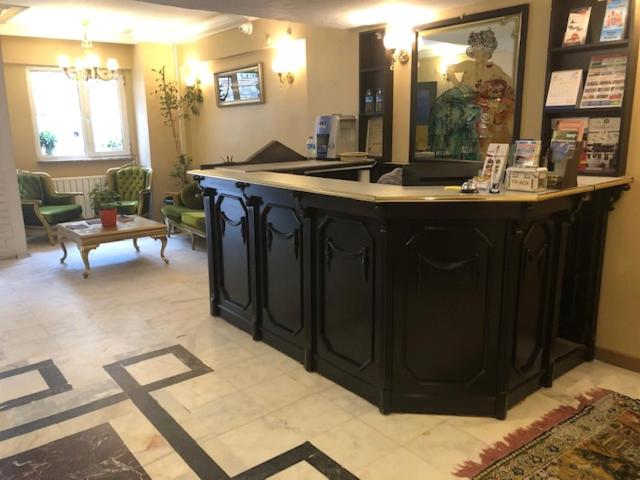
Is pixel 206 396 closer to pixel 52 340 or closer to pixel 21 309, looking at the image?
pixel 52 340

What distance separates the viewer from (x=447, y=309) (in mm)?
2617

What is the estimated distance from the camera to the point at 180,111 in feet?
26.3

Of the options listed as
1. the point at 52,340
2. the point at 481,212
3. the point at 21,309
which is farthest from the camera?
the point at 21,309

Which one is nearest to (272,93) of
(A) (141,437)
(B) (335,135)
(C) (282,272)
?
(B) (335,135)

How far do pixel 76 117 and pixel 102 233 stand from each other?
3386 millimetres

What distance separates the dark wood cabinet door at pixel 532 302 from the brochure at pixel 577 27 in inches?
47.5

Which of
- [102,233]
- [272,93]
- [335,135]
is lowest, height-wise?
[102,233]

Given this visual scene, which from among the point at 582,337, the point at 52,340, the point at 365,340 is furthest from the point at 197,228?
the point at 582,337

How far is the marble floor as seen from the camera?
2379 mm

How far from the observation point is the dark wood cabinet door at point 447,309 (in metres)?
2.52

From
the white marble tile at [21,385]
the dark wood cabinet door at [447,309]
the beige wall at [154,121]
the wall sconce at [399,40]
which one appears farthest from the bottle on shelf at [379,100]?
the beige wall at [154,121]

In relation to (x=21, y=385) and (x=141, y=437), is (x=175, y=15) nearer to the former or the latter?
(x=21, y=385)

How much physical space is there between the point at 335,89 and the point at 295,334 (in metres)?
2.83

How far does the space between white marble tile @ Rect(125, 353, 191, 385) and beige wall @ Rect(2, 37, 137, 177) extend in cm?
545
